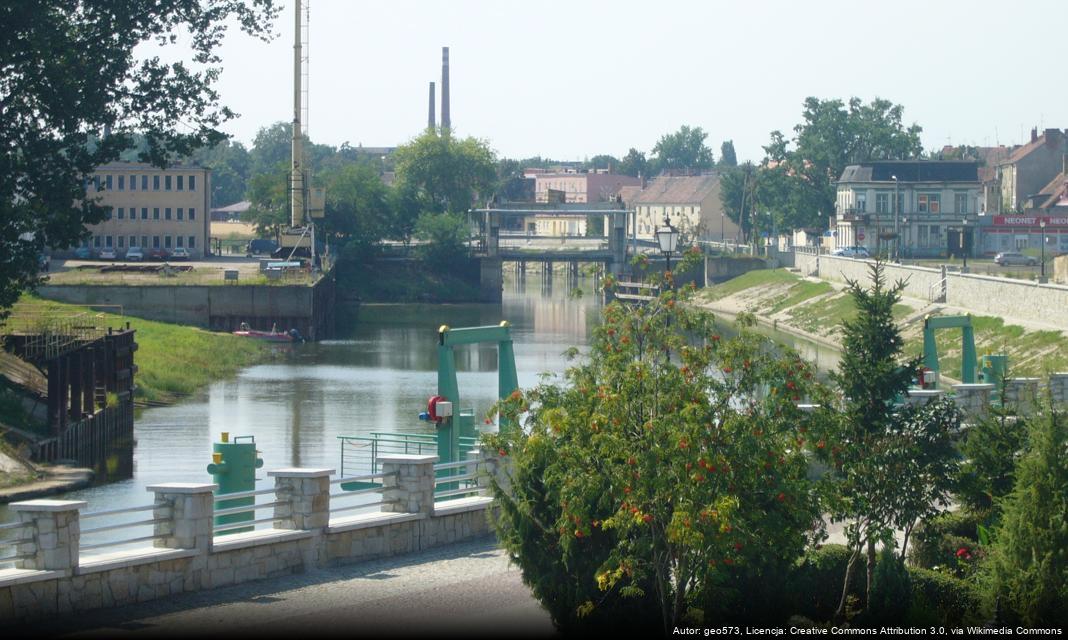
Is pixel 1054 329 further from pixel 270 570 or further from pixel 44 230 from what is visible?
pixel 270 570

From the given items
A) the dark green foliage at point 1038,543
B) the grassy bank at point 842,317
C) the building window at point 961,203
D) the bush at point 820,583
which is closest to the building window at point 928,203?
the building window at point 961,203

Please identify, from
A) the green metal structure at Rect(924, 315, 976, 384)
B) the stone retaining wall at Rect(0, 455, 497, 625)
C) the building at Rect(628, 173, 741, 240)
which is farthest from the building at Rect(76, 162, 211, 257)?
the stone retaining wall at Rect(0, 455, 497, 625)

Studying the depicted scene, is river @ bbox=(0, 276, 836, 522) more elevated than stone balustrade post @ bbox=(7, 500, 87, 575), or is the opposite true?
stone balustrade post @ bbox=(7, 500, 87, 575)

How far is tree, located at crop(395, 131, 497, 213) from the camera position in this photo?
144500 mm

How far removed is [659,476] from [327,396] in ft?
135

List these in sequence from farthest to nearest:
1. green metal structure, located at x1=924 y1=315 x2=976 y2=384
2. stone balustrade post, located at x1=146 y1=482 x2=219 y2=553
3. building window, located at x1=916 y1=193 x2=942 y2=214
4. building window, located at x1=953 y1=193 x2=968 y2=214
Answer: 1. building window, located at x1=916 y1=193 x2=942 y2=214
2. building window, located at x1=953 y1=193 x2=968 y2=214
3. green metal structure, located at x1=924 y1=315 x2=976 y2=384
4. stone balustrade post, located at x1=146 y1=482 x2=219 y2=553

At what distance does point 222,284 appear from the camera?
8231 cm

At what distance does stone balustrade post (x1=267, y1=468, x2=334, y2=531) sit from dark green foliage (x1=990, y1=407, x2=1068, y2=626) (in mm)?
9069

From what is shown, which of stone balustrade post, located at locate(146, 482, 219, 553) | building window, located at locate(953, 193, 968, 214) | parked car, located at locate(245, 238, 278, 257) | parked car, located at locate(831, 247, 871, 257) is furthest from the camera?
building window, located at locate(953, 193, 968, 214)

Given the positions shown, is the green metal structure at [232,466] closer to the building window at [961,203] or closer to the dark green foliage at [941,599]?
the dark green foliage at [941,599]

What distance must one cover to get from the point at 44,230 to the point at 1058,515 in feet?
80.0

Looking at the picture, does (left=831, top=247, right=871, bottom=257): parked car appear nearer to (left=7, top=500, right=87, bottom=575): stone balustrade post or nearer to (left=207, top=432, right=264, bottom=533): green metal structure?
(left=207, top=432, right=264, bottom=533): green metal structure

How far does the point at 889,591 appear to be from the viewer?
18094 millimetres

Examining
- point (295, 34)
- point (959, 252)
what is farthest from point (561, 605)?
point (959, 252)
